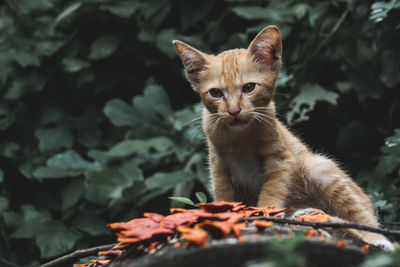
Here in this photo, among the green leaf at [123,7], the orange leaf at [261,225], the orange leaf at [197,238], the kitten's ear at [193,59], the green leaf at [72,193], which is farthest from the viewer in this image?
the green leaf at [123,7]

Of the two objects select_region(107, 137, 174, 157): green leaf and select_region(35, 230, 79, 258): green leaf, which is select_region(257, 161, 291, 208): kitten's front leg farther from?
select_region(35, 230, 79, 258): green leaf

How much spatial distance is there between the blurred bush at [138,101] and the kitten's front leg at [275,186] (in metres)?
0.68

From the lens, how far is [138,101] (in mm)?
3932

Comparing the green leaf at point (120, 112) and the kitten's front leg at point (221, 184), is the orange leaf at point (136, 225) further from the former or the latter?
the green leaf at point (120, 112)

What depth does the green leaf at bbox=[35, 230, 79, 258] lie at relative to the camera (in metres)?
3.28

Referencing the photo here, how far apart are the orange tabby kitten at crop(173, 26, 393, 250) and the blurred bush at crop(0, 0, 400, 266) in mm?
412

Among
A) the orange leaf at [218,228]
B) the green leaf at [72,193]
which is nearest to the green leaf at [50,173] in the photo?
the green leaf at [72,193]

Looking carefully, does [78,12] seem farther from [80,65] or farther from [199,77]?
[199,77]

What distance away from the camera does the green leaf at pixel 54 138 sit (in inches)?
161

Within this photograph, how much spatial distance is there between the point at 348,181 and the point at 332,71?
5.19 feet

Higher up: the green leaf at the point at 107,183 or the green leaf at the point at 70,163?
the green leaf at the point at 70,163

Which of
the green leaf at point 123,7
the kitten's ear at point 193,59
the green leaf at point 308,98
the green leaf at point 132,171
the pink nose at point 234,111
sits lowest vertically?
the green leaf at point 132,171

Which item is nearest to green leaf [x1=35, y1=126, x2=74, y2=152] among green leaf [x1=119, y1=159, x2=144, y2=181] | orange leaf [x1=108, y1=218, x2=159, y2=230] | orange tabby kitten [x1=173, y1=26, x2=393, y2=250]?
green leaf [x1=119, y1=159, x2=144, y2=181]

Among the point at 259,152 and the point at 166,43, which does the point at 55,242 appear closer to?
the point at 259,152
